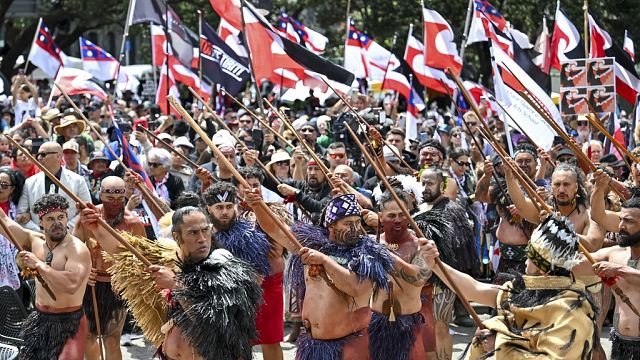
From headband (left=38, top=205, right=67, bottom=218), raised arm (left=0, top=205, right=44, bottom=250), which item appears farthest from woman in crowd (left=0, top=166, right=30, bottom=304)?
headband (left=38, top=205, right=67, bottom=218)

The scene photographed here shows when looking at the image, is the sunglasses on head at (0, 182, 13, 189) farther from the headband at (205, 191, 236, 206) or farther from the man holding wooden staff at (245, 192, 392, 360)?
the man holding wooden staff at (245, 192, 392, 360)

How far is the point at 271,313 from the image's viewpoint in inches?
373

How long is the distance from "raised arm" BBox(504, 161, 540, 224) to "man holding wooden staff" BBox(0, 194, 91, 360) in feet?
12.1

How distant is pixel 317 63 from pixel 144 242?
240 inches

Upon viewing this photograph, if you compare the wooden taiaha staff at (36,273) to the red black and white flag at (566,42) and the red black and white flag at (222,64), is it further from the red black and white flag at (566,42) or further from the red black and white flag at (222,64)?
the red black and white flag at (566,42)

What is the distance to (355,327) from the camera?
7.42m

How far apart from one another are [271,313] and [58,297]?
76.8 inches

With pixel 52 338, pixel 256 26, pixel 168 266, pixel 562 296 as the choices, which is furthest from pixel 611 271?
pixel 256 26

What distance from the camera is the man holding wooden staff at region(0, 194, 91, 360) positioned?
8242 mm

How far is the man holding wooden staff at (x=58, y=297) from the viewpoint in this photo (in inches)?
324

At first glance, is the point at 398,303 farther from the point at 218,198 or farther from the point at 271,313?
the point at 218,198

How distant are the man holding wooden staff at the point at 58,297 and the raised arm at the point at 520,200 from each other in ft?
12.1

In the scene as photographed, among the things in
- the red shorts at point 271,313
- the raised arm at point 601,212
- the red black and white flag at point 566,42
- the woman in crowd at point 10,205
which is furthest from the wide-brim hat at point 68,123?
the raised arm at point 601,212

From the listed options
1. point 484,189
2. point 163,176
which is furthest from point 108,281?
point 484,189
